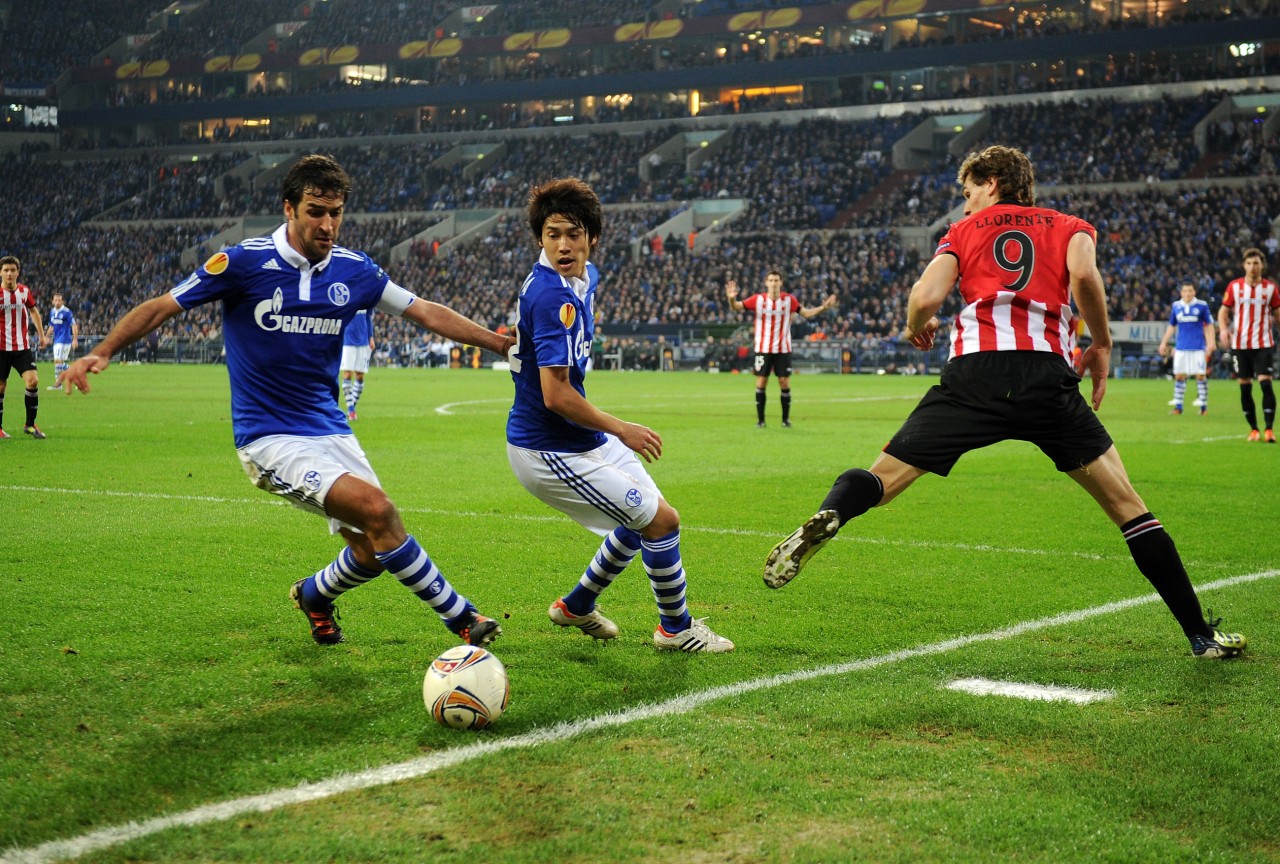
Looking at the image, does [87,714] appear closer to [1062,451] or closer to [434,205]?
[1062,451]

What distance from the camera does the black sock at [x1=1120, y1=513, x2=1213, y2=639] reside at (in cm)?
543

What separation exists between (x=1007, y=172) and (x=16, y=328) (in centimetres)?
1444

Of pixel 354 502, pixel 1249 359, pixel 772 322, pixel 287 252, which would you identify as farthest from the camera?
pixel 772 322

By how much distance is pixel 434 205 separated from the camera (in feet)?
218

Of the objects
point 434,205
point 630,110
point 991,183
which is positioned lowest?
point 991,183

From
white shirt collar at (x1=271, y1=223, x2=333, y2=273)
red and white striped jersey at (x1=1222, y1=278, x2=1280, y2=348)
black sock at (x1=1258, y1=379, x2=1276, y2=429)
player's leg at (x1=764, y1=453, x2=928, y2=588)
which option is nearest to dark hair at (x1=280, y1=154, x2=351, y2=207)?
white shirt collar at (x1=271, y1=223, x2=333, y2=273)

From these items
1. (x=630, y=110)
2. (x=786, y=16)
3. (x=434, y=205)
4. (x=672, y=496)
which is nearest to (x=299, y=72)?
(x=434, y=205)

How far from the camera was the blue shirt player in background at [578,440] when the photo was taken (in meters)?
5.26

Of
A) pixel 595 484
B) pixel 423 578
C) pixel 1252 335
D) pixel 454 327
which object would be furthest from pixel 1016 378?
pixel 1252 335

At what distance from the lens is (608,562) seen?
574 cm

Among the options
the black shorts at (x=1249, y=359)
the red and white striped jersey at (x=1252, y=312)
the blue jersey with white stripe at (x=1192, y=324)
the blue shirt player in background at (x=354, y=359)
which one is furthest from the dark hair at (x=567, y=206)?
the blue jersey with white stripe at (x=1192, y=324)

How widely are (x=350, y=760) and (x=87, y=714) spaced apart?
109 cm

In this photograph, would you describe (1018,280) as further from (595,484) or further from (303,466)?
(303,466)

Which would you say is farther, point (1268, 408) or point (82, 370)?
point (1268, 408)
